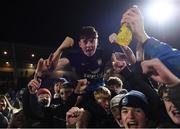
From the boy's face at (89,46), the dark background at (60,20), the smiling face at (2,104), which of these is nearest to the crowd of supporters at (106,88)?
the boy's face at (89,46)

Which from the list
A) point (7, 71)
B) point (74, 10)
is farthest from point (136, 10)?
point (7, 71)

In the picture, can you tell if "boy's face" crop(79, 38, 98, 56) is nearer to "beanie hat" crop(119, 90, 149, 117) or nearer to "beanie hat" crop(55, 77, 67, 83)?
"beanie hat" crop(55, 77, 67, 83)

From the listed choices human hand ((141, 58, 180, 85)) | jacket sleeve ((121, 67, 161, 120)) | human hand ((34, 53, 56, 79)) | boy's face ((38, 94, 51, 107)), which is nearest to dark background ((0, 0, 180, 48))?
human hand ((34, 53, 56, 79))

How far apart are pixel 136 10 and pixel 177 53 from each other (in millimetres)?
555

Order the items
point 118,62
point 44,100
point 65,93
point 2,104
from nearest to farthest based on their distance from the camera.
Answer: point 118,62 < point 65,93 < point 44,100 < point 2,104

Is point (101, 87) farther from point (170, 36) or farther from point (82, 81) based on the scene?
point (170, 36)

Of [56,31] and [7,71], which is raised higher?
[56,31]

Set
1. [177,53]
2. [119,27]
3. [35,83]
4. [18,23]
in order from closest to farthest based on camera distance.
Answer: [177,53] < [119,27] < [35,83] < [18,23]

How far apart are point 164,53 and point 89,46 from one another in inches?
28.1

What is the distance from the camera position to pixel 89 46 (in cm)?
361

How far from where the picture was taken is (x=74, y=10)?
3926 mm

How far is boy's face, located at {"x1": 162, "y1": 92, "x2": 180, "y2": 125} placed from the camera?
127 inches

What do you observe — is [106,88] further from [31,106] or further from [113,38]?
[31,106]

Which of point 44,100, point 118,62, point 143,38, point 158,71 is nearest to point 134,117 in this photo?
point 158,71
